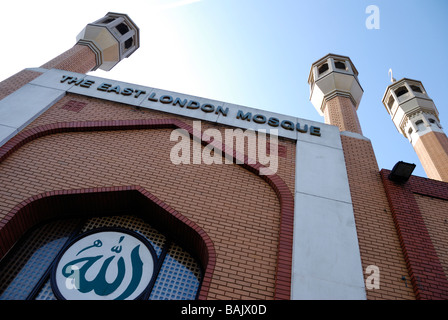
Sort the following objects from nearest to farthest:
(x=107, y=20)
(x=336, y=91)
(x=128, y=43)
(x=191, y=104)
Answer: (x=191, y=104) → (x=336, y=91) → (x=107, y=20) → (x=128, y=43)

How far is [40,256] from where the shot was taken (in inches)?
199

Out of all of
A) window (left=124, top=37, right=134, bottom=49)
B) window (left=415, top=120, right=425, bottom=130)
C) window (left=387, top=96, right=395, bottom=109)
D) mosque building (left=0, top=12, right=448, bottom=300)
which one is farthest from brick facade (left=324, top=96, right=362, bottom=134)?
window (left=124, top=37, right=134, bottom=49)

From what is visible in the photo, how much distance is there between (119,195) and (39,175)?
1450mm

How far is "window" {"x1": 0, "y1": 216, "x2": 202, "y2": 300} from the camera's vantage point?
4.65 meters

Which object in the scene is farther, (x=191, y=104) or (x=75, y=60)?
(x=75, y=60)

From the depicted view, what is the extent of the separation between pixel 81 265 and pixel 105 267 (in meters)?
0.39

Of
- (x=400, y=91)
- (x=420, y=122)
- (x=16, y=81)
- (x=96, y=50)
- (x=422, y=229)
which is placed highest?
(x=400, y=91)

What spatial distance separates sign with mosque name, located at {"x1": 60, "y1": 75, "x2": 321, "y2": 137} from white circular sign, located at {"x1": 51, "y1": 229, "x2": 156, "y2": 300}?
130 inches

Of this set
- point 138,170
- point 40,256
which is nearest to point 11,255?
point 40,256

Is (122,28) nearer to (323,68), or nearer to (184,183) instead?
(323,68)

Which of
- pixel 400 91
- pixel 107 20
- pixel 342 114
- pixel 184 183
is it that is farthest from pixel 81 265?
pixel 400 91

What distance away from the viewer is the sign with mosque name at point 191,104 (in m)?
7.36

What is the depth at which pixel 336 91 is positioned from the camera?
412 inches

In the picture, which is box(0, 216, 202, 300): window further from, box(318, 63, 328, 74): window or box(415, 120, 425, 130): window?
box(415, 120, 425, 130): window
